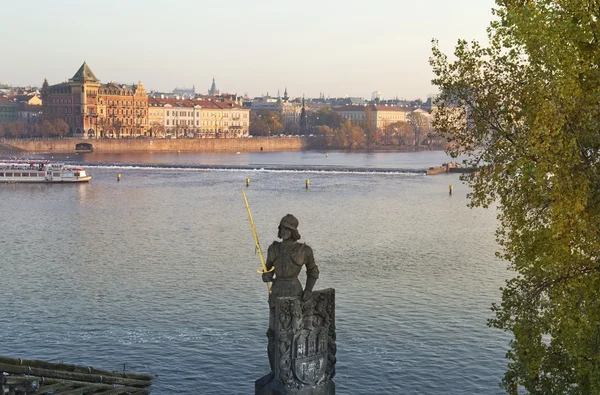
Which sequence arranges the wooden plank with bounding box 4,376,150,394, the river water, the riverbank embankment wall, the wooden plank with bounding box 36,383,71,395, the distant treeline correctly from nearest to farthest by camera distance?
1. the wooden plank with bounding box 4,376,150,394
2. the wooden plank with bounding box 36,383,71,395
3. the river water
4. the riverbank embankment wall
5. the distant treeline

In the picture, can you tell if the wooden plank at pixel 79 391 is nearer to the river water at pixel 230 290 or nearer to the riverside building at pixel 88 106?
the river water at pixel 230 290

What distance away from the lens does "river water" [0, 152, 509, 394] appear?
797 inches

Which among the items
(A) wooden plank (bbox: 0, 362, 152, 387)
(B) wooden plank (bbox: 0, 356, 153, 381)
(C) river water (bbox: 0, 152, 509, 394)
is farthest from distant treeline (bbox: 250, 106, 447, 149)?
(A) wooden plank (bbox: 0, 362, 152, 387)

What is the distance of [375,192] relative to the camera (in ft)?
212

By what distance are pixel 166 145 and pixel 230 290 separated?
10731cm

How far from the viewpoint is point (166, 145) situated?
5226 inches

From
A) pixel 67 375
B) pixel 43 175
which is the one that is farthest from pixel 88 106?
pixel 67 375

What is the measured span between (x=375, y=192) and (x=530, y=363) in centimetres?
5368

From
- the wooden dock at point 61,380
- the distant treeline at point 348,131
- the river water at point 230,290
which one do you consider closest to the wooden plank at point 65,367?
the wooden dock at point 61,380

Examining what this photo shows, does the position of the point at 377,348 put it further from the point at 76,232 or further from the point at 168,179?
the point at 168,179

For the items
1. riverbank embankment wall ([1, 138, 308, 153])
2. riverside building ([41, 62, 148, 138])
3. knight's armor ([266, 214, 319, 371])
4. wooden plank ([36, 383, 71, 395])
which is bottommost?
wooden plank ([36, 383, 71, 395])

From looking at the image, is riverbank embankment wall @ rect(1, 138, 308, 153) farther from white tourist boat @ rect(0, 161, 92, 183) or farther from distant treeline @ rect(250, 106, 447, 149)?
white tourist boat @ rect(0, 161, 92, 183)

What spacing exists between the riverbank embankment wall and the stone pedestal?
348 ft

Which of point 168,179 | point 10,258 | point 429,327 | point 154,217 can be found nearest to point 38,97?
point 168,179
